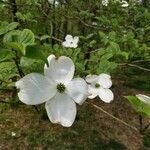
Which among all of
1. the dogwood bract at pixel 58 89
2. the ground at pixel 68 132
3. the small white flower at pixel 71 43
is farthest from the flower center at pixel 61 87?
the ground at pixel 68 132

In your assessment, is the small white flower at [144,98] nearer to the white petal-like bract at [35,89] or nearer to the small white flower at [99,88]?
the white petal-like bract at [35,89]

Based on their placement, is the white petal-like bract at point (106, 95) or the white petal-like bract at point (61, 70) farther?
the white petal-like bract at point (106, 95)

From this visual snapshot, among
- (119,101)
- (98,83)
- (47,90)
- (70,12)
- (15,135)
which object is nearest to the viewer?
(47,90)

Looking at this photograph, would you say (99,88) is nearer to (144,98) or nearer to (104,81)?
(104,81)

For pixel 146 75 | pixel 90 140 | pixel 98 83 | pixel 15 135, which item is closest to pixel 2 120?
pixel 15 135

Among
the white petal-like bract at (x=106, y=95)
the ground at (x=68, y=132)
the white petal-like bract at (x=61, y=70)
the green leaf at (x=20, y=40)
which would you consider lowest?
the ground at (x=68, y=132)

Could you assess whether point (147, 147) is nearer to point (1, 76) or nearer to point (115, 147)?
point (115, 147)

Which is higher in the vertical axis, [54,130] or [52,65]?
[52,65]
